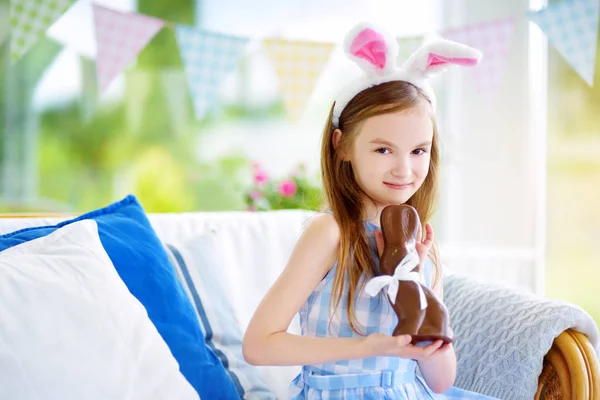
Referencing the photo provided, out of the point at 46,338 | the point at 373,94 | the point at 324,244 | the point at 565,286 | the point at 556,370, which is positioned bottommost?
the point at 565,286

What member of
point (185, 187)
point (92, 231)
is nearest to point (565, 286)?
point (185, 187)

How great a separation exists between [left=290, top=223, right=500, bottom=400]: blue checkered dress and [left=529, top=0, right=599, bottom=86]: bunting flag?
1623 millimetres

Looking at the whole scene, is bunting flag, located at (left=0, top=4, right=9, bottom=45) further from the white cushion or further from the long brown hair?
the long brown hair

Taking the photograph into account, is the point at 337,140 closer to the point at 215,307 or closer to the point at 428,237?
the point at 428,237

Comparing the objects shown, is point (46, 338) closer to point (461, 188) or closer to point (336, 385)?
point (336, 385)

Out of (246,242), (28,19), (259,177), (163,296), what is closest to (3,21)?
(28,19)

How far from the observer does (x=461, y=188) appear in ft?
11.8

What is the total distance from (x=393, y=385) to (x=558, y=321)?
0.39m

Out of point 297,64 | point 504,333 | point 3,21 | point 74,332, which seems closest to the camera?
point 74,332

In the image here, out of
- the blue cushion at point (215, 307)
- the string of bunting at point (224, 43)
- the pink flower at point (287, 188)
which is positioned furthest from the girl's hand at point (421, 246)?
the pink flower at point (287, 188)

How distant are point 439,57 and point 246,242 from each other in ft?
2.78

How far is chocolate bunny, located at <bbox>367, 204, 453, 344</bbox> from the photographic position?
41.4 inches

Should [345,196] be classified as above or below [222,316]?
above

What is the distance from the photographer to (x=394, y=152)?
1.26m
